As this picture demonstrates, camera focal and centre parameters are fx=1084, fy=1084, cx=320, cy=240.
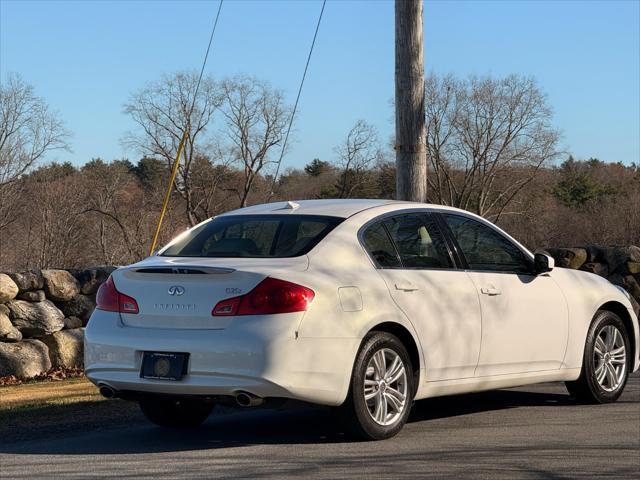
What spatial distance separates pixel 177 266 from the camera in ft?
22.8

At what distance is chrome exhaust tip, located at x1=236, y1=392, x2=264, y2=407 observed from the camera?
6633 mm

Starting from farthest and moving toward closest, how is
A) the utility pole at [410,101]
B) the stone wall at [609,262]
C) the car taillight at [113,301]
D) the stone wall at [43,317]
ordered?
the stone wall at [609,262]
the stone wall at [43,317]
the utility pole at [410,101]
the car taillight at [113,301]

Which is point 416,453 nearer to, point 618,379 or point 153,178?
point 618,379

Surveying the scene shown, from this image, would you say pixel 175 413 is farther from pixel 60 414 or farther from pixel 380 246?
pixel 380 246

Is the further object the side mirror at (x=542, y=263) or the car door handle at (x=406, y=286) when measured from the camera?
the side mirror at (x=542, y=263)

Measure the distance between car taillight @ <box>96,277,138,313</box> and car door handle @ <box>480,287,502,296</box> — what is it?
102 inches

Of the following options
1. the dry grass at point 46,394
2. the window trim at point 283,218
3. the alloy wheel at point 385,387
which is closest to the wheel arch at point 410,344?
the alloy wheel at point 385,387

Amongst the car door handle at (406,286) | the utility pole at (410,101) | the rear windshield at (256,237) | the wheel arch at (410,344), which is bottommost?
the wheel arch at (410,344)

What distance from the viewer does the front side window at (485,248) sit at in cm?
825

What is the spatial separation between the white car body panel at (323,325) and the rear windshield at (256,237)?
0.35 ft

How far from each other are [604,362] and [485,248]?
157 cm

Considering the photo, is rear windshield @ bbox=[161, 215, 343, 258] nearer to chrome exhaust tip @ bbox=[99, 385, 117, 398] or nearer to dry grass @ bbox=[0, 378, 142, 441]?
chrome exhaust tip @ bbox=[99, 385, 117, 398]

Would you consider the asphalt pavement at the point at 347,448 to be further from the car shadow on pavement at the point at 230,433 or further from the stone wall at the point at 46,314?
the stone wall at the point at 46,314

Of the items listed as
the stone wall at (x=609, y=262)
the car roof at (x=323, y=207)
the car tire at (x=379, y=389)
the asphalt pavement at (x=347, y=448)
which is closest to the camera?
Answer: the asphalt pavement at (x=347, y=448)
